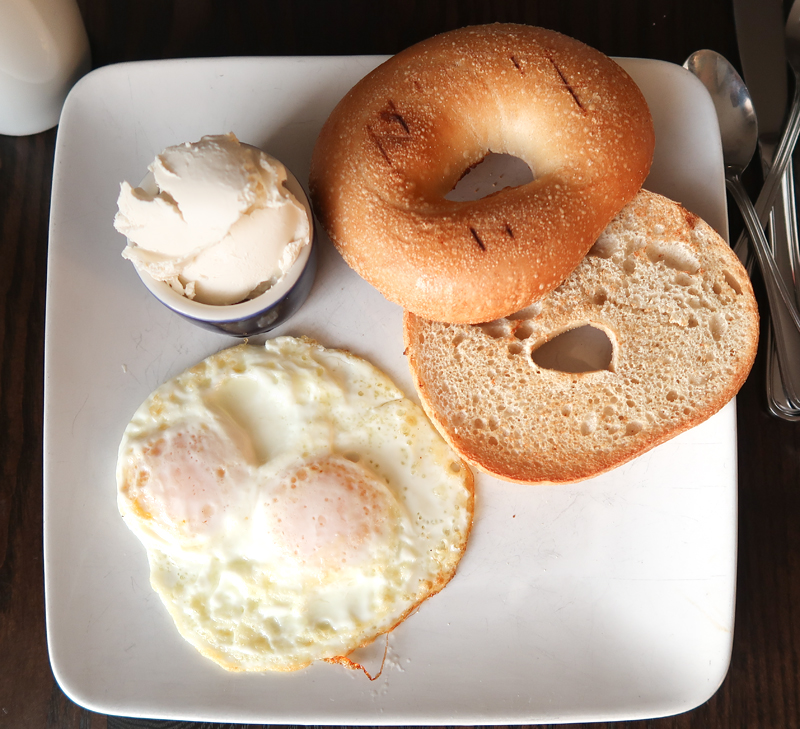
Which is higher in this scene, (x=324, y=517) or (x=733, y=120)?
(x=733, y=120)

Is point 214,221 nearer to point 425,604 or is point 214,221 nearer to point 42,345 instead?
point 42,345

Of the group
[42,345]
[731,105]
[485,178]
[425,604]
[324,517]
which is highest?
[731,105]

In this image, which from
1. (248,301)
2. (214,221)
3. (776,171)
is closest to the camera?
(214,221)

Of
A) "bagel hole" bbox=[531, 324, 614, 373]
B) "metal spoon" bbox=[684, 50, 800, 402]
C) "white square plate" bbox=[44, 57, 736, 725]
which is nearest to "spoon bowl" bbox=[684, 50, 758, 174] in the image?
"metal spoon" bbox=[684, 50, 800, 402]

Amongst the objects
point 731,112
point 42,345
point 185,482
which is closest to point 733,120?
point 731,112

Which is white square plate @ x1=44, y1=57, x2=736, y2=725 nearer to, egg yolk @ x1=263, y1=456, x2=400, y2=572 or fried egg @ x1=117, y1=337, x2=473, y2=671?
fried egg @ x1=117, y1=337, x2=473, y2=671

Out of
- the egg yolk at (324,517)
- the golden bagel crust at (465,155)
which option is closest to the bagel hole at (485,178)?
the golden bagel crust at (465,155)
